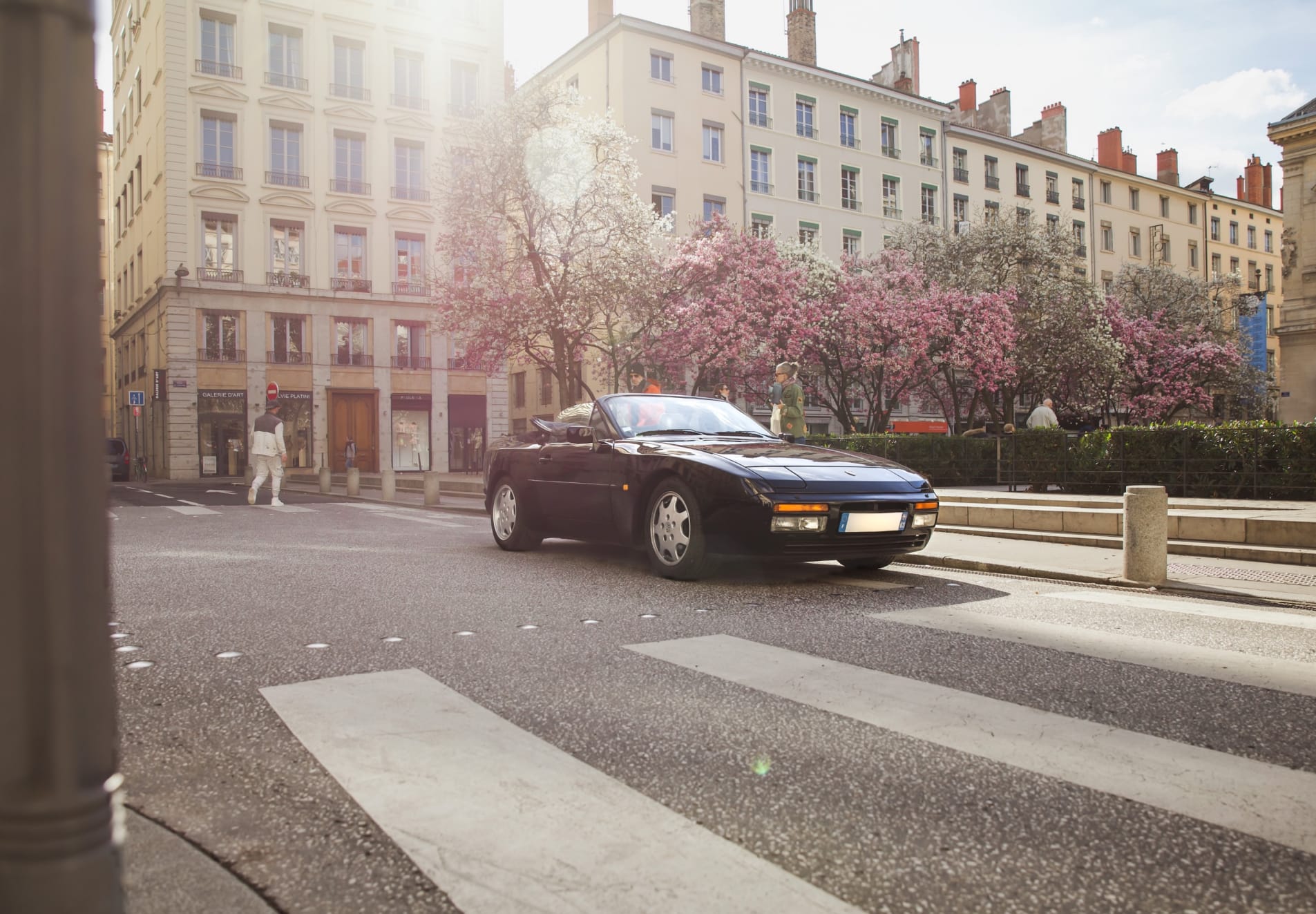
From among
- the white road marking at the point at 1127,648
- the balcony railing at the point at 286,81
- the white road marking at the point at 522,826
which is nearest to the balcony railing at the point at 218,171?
the balcony railing at the point at 286,81

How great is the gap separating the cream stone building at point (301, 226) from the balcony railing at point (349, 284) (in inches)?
2.2

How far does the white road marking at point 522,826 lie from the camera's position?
194 cm

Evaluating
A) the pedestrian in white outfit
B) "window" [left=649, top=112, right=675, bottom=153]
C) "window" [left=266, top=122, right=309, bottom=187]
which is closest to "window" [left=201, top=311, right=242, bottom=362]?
"window" [left=266, top=122, right=309, bottom=187]

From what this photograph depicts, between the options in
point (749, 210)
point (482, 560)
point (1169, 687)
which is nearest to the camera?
point (1169, 687)

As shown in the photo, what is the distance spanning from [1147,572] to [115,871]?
716 cm

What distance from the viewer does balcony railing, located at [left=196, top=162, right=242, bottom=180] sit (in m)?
35.6

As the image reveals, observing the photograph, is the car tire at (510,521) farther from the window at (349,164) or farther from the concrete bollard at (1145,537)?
the window at (349,164)

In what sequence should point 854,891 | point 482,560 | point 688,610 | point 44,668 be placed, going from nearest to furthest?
1. point 44,668
2. point 854,891
3. point 688,610
4. point 482,560

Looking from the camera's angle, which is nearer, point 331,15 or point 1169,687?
point 1169,687

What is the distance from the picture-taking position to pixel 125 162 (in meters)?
44.6

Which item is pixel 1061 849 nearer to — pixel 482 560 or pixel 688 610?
pixel 688 610

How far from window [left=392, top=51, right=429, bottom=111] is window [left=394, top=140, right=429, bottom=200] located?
1641 millimetres

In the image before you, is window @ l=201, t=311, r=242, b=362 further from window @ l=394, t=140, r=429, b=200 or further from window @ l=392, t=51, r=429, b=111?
window @ l=392, t=51, r=429, b=111

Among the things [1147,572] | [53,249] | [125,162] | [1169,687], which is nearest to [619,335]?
[1147,572]
